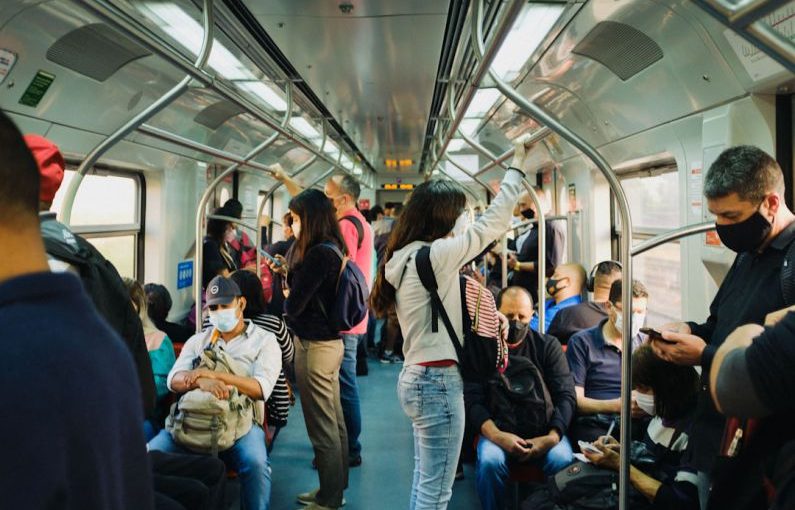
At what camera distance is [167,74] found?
4.30 metres

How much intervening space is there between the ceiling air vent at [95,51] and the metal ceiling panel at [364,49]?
865mm

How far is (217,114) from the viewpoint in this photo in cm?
586

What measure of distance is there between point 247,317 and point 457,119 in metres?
1.77

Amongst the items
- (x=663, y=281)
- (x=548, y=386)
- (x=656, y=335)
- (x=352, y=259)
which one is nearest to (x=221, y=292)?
(x=352, y=259)

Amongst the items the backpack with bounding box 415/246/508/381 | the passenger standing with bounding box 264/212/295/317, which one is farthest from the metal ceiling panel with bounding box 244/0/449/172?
the backpack with bounding box 415/246/508/381

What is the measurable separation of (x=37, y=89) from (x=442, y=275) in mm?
2652

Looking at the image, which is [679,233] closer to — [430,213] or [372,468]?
[430,213]

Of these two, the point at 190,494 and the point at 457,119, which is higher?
the point at 457,119

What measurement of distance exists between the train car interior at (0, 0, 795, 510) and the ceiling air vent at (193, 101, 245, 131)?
4 centimetres

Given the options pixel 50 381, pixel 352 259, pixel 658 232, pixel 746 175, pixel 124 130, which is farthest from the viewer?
pixel 658 232

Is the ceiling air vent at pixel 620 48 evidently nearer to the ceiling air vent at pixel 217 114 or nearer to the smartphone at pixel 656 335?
the smartphone at pixel 656 335

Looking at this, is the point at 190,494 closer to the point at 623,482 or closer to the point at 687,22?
the point at 623,482

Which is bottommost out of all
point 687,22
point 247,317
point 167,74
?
point 247,317

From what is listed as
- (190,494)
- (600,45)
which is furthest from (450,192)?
(600,45)
